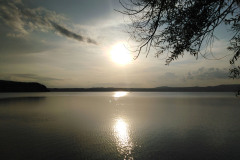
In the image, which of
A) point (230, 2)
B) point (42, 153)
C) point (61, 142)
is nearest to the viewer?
point (230, 2)

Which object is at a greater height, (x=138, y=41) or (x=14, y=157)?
(x=138, y=41)

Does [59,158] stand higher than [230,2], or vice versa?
[230,2]

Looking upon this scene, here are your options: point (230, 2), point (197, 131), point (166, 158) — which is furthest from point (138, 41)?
point (197, 131)

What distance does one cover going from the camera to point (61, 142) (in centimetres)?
1244

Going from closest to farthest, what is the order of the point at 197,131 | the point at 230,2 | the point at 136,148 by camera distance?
the point at 230,2, the point at 136,148, the point at 197,131

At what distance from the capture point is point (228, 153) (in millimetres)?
10469

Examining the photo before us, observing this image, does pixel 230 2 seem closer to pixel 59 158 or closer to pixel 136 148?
pixel 136 148

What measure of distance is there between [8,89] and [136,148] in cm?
19760

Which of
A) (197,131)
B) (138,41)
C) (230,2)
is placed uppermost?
(230,2)

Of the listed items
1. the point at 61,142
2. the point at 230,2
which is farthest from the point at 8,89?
the point at 230,2

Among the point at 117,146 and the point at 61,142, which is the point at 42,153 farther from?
the point at 117,146

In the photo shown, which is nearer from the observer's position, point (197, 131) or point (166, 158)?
point (166, 158)

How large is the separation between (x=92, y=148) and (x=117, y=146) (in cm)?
172

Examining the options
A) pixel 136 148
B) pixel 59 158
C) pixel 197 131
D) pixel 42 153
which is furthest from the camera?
pixel 197 131
